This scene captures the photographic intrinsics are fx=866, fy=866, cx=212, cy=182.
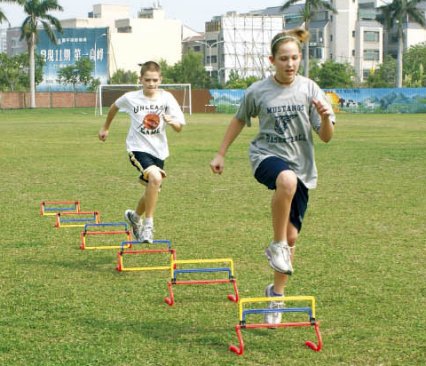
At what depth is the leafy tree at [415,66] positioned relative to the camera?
9969 cm

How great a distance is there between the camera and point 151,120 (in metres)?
9.09

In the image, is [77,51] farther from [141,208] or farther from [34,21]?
[141,208]

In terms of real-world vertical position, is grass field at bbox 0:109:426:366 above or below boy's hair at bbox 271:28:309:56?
below

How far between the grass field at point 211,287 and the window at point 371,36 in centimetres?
13012

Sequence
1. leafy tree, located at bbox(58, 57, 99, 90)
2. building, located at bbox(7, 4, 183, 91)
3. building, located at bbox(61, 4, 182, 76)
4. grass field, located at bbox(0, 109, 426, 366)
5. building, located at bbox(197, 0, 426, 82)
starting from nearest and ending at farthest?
grass field, located at bbox(0, 109, 426, 366), leafy tree, located at bbox(58, 57, 99, 90), building, located at bbox(197, 0, 426, 82), building, located at bbox(7, 4, 183, 91), building, located at bbox(61, 4, 182, 76)

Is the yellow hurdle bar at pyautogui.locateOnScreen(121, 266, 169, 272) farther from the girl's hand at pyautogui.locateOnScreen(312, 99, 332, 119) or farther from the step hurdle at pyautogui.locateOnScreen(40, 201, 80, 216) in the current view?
the step hurdle at pyautogui.locateOnScreen(40, 201, 80, 216)

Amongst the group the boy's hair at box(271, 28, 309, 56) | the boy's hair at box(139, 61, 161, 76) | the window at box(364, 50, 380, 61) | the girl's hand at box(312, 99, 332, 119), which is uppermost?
the window at box(364, 50, 380, 61)

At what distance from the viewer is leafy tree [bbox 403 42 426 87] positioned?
99.7 m

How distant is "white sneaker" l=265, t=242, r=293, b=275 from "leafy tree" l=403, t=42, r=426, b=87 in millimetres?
94960

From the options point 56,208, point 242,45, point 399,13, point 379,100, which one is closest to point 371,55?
point 242,45

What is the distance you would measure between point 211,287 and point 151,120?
8.18 ft

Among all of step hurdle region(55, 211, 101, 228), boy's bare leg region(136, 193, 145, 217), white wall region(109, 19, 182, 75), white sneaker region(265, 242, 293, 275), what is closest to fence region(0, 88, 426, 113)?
step hurdle region(55, 211, 101, 228)

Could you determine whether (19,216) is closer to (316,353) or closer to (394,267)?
(394,267)

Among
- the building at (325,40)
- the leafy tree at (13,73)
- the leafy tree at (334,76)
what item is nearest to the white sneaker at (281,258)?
the leafy tree at (334,76)
